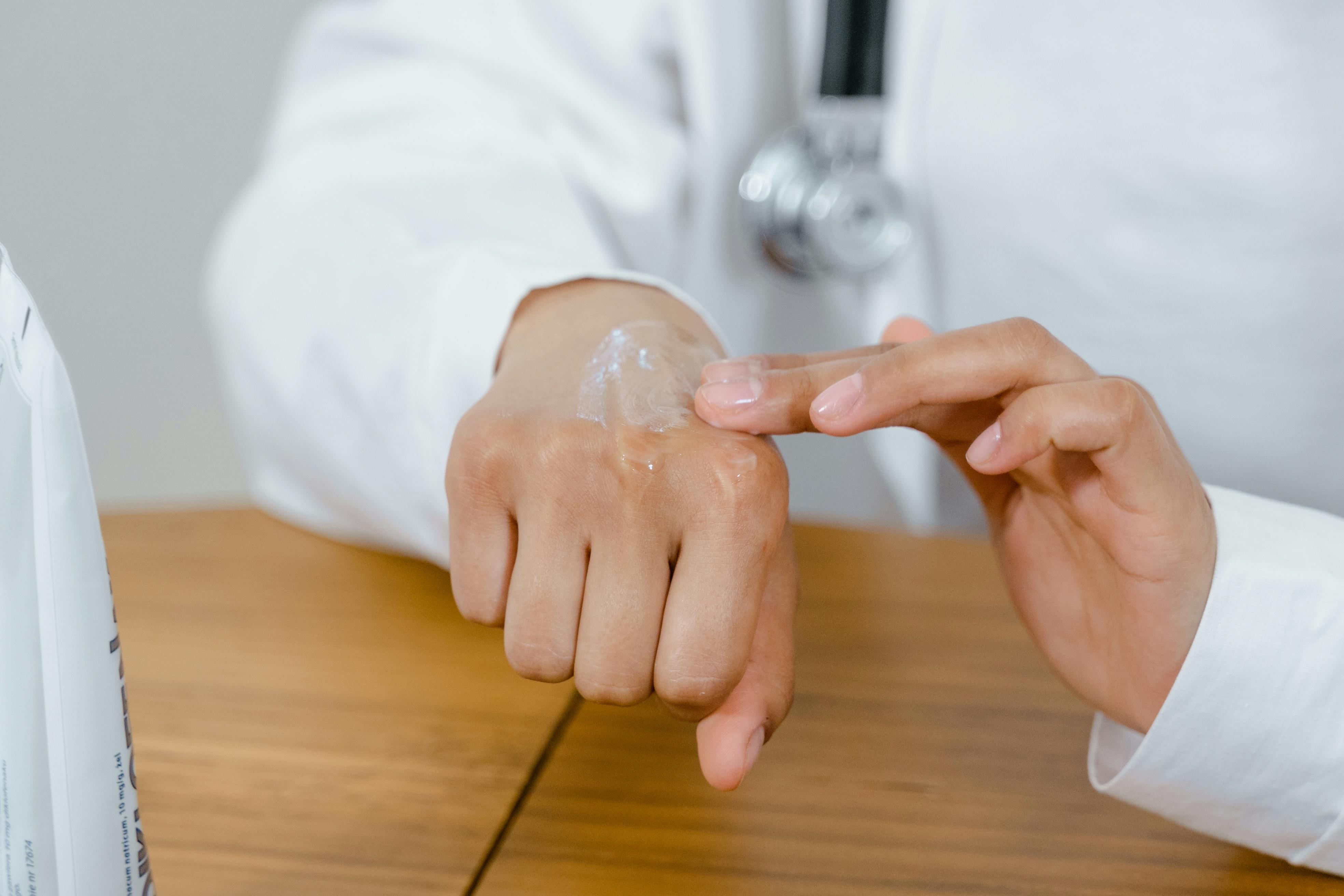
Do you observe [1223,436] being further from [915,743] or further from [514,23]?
[514,23]

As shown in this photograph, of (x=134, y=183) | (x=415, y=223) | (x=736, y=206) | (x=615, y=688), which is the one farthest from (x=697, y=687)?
(x=134, y=183)

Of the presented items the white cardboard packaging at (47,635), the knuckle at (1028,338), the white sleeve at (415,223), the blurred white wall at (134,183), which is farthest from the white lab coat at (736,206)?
the blurred white wall at (134,183)

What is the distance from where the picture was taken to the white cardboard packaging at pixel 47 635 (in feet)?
0.73

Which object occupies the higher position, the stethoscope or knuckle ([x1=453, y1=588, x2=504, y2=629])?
the stethoscope

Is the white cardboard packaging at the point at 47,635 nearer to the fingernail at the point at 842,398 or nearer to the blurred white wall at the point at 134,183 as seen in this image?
the fingernail at the point at 842,398

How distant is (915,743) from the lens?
→ 0.40 meters

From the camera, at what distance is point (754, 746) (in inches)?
12.3

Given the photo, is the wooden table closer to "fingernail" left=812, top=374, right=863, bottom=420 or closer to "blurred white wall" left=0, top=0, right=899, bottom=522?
"fingernail" left=812, top=374, right=863, bottom=420

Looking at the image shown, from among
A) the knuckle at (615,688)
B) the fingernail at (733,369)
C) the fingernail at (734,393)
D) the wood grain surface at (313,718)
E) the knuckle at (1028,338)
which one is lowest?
the wood grain surface at (313,718)

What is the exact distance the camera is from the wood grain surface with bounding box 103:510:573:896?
13.2 inches

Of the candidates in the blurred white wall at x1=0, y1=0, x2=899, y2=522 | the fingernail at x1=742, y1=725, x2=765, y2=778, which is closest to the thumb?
the fingernail at x1=742, y1=725, x2=765, y2=778

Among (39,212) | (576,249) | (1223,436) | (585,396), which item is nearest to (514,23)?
(576,249)

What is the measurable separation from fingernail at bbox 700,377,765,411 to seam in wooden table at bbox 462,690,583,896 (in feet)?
0.52

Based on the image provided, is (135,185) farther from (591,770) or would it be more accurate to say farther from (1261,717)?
(1261,717)
